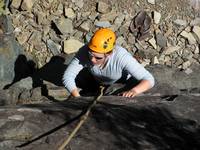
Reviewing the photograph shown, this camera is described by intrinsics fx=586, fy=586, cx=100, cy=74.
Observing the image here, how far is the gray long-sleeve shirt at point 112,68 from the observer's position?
835 centimetres

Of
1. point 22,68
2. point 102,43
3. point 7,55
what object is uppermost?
point 102,43

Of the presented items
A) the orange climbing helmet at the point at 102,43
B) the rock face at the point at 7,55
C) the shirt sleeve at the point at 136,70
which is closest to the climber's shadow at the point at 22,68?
the rock face at the point at 7,55

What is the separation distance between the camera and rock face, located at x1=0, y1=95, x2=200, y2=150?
229 inches

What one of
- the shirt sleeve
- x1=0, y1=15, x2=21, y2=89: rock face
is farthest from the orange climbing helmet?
x1=0, y1=15, x2=21, y2=89: rock face

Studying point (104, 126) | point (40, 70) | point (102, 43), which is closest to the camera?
point (104, 126)

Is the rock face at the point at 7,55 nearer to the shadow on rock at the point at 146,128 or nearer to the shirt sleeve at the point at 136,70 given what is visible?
the shirt sleeve at the point at 136,70

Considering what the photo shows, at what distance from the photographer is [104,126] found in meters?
6.15

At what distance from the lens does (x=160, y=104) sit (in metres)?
7.12

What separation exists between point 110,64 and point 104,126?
2.60 m

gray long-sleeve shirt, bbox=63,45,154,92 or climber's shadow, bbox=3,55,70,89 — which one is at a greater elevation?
gray long-sleeve shirt, bbox=63,45,154,92

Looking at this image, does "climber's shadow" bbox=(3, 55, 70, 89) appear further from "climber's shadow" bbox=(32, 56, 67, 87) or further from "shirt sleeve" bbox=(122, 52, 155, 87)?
"shirt sleeve" bbox=(122, 52, 155, 87)

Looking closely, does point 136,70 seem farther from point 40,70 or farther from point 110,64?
point 40,70

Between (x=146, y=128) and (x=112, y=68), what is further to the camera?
(x=112, y=68)

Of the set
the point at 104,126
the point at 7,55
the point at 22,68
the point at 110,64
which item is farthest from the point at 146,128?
the point at 22,68
